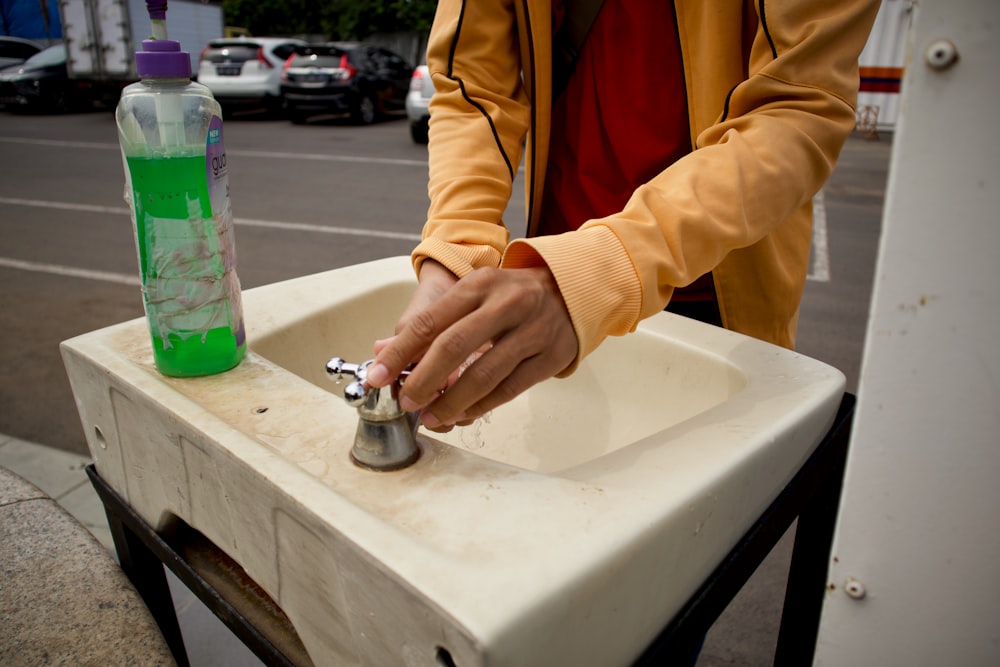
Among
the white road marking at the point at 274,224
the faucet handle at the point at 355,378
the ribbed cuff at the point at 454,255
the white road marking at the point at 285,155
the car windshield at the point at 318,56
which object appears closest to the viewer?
the faucet handle at the point at 355,378

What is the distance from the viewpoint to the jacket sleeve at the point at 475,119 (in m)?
1.12

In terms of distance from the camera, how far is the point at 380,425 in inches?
28.4

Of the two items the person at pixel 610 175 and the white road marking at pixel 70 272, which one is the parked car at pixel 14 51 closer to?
the white road marking at pixel 70 272

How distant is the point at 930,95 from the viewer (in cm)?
44

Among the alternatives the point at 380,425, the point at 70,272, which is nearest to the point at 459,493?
the point at 380,425

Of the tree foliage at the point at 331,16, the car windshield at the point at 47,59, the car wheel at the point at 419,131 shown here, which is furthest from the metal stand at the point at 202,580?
the tree foliage at the point at 331,16

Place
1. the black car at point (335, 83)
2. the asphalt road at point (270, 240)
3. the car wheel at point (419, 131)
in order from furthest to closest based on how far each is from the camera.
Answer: the black car at point (335, 83) → the car wheel at point (419, 131) → the asphalt road at point (270, 240)

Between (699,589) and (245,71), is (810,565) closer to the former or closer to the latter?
(699,589)

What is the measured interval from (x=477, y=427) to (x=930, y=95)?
0.86 m

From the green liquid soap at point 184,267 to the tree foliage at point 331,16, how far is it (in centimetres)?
1812

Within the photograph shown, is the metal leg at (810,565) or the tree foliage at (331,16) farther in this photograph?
the tree foliage at (331,16)

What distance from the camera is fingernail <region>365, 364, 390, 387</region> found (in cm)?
71

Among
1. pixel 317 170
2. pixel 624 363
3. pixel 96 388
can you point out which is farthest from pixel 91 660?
pixel 317 170

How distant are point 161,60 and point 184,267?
0.24m
